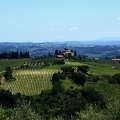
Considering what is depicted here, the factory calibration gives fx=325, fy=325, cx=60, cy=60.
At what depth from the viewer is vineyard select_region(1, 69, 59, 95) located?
77062 millimetres

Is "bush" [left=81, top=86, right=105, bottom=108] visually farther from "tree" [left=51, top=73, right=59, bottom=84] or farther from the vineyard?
"tree" [left=51, top=73, right=59, bottom=84]

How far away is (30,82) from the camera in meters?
82.6

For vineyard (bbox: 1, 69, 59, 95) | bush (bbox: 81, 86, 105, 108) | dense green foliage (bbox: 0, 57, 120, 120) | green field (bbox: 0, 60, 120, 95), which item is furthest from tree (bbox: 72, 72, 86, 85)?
bush (bbox: 81, 86, 105, 108)

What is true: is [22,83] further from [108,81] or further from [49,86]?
[108,81]

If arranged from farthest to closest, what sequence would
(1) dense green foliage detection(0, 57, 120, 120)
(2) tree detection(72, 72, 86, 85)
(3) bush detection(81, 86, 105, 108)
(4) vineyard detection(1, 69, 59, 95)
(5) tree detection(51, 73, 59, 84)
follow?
1. (5) tree detection(51, 73, 59, 84)
2. (2) tree detection(72, 72, 86, 85)
3. (4) vineyard detection(1, 69, 59, 95)
4. (3) bush detection(81, 86, 105, 108)
5. (1) dense green foliage detection(0, 57, 120, 120)

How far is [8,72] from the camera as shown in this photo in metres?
86.2

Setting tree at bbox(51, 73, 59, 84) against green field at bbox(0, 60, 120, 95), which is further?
tree at bbox(51, 73, 59, 84)

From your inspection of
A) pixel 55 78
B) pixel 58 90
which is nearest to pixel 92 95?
pixel 58 90

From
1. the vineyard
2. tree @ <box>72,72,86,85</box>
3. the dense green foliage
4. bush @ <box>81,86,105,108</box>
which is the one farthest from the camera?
tree @ <box>72,72,86,85</box>

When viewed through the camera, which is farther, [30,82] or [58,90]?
[30,82]

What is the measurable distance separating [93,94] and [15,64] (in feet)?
164

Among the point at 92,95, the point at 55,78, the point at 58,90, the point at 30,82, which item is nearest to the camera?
the point at 92,95

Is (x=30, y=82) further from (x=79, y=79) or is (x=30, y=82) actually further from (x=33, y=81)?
(x=79, y=79)

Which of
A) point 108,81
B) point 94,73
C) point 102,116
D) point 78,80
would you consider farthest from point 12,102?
point 102,116
